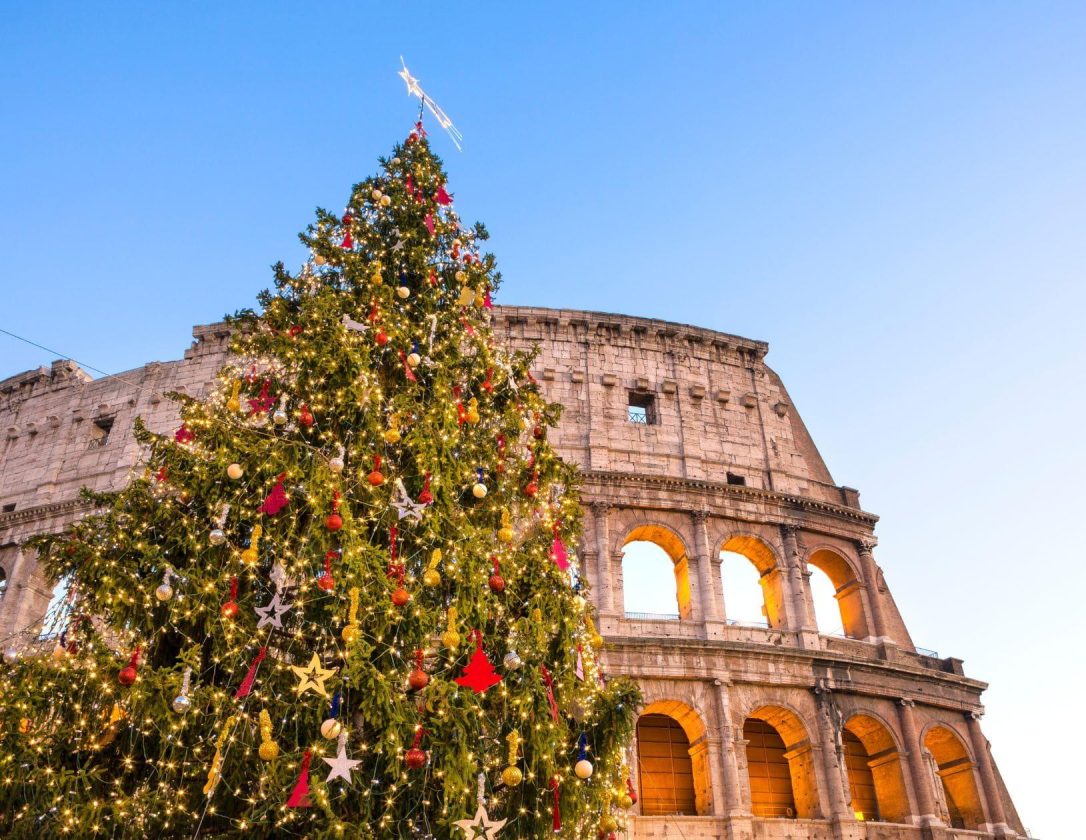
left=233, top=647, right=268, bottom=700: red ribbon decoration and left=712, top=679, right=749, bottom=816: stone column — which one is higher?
left=712, top=679, right=749, bottom=816: stone column

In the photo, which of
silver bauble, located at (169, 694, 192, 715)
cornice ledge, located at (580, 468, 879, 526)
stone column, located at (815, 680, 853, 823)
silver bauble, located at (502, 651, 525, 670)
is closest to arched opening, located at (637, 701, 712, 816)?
stone column, located at (815, 680, 853, 823)

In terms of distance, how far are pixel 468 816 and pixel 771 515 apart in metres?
13.8

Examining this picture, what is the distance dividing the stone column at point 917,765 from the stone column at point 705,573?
460 centimetres

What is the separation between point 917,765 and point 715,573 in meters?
5.79

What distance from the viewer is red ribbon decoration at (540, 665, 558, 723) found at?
7.95 m

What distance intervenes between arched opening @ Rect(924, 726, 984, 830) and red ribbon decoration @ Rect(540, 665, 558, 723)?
13.7 m

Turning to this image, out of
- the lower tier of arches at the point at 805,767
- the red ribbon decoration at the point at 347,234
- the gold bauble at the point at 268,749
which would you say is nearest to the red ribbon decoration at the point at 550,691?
the gold bauble at the point at 268,749

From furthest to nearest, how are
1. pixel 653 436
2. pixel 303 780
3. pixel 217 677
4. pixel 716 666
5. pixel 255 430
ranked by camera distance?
1. pixel 653 436
2. pixel 716 666
3. pixel 255 430
4. pixel 217 677
5. pixel 303 780

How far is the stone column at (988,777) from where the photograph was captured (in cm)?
1764

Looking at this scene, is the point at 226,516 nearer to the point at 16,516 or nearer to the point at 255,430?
the point at 255,430

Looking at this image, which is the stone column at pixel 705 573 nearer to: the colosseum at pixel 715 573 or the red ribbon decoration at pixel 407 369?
the colosseum at pixel 715 573

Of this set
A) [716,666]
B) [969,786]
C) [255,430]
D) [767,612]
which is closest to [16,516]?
[255,430]

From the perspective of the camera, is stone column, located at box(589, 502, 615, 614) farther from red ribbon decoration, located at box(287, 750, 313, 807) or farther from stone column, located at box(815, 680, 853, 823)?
red ribbon decoration, located at box(287, 750, 313, 807)

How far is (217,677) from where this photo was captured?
26.3 feet
